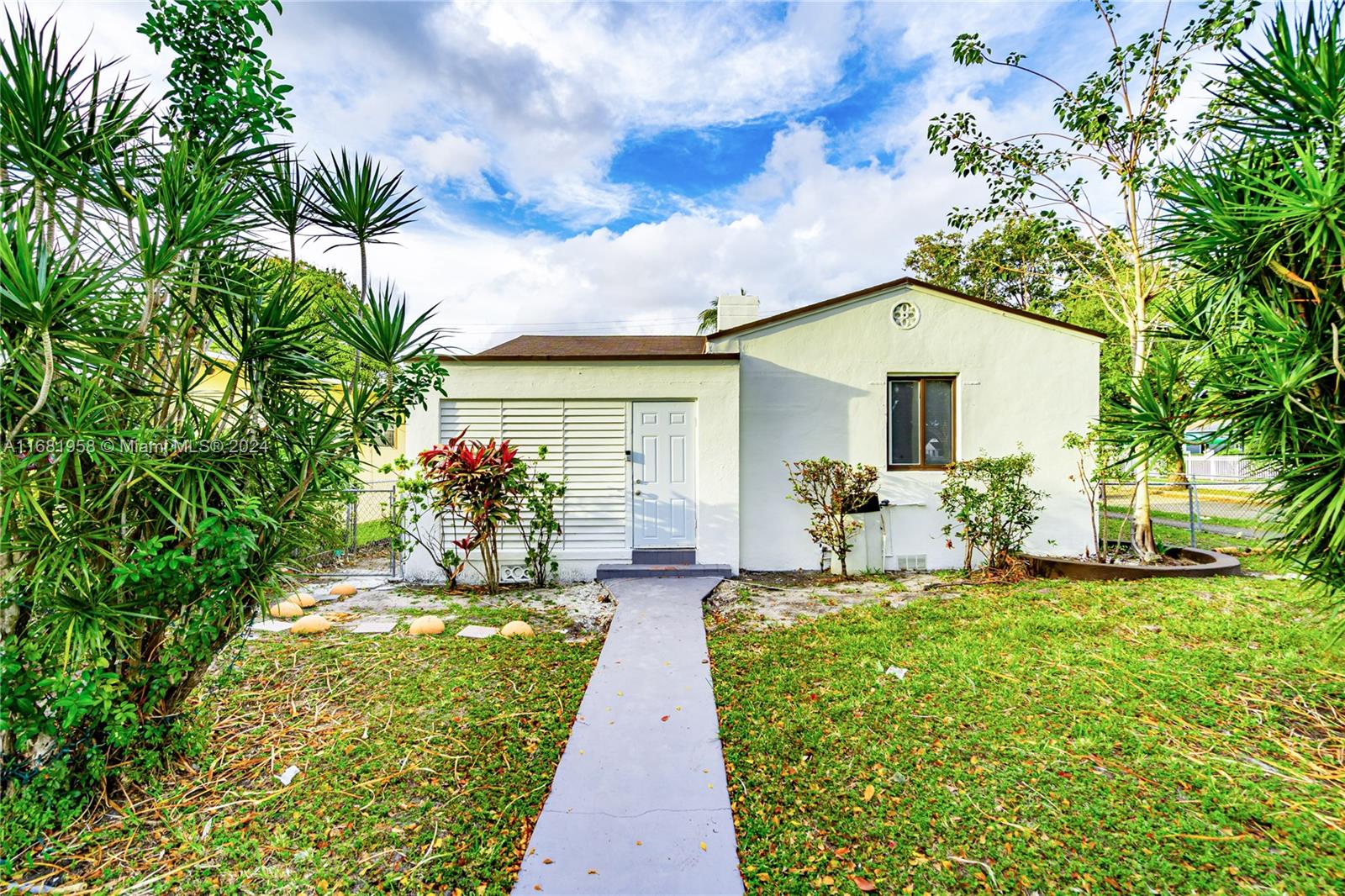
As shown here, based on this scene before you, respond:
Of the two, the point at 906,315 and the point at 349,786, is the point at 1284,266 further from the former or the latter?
the point at 349,786

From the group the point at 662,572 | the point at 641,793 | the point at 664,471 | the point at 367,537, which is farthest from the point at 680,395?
the point at 367,537

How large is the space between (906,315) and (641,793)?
724 cm

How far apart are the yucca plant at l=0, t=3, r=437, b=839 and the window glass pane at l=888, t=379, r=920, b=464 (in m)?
7.03

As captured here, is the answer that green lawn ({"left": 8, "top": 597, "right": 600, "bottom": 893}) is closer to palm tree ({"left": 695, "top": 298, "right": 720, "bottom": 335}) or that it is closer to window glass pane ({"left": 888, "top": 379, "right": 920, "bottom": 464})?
window glass pane ({"left": 888, "top": 379, "right": 920, "bottom": 464})

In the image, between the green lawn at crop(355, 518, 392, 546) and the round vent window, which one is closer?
the round vent window

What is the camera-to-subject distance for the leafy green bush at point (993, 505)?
6.81 metres

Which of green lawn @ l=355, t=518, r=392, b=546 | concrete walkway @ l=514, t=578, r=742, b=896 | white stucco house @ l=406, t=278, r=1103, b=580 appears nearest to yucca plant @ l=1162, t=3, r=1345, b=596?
concrete walkway @ l=514, t=578, r=742, b=896

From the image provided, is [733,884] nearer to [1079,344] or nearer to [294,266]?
[294,266]

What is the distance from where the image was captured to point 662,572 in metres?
6.85

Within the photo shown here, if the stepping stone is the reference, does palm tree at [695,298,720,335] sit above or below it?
above

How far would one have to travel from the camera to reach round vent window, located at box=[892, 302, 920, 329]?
7.74m

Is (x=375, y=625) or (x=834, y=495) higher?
(x=834, y=495)

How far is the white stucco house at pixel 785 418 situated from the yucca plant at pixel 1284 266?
4512mm

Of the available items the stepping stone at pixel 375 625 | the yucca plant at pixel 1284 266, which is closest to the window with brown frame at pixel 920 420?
the yucca plant at pixel 1284 266
